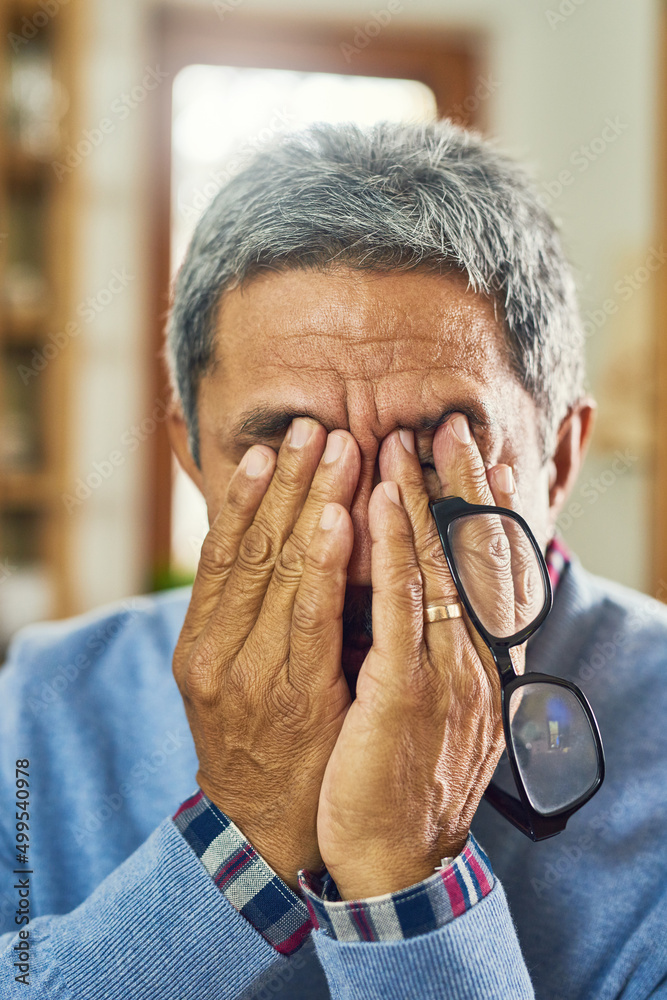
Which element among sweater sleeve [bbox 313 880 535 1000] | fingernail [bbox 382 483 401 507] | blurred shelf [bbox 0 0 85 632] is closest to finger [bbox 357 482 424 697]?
fingernail [bbox 382 483 401 507]

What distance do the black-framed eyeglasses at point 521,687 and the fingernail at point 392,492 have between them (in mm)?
34

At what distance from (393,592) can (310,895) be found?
29cm

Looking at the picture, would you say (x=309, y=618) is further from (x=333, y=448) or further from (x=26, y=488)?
(x=26, y=488)

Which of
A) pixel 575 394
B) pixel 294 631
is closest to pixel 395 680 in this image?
pixel 294 631

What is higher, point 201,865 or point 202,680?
point 202,680

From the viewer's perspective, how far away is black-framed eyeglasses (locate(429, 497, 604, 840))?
0.79 metres

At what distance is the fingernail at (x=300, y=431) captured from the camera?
0.86 m

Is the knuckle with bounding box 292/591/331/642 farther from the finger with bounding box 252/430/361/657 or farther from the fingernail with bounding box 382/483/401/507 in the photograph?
the fingernail with bounding box 382/483/401/507

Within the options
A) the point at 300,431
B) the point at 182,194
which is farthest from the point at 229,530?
the point at 182,194

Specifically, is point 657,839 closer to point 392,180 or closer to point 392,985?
point 392,985

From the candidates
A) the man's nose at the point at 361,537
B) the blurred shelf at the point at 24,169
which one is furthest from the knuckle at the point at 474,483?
the blurred shelf at the point at 24,169

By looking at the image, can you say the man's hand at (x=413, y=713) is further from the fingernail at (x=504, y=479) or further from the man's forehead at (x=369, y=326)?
the man's forehead at (x=369, y=326)

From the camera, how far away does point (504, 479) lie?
2.80 feet

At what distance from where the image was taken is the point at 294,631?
814 mm
